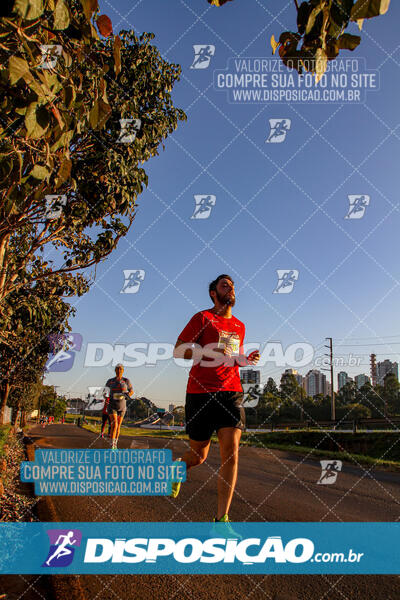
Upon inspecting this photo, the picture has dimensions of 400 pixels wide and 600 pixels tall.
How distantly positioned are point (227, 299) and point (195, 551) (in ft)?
6.94

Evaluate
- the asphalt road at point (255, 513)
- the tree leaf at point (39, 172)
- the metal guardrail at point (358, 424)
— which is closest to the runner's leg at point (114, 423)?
the asphalt road at point (255, 513)

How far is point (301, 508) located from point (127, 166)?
5178 millimetres

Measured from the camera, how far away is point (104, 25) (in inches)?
74.9

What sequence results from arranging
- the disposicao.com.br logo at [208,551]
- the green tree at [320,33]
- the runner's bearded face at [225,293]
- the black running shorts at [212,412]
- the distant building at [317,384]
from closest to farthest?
the green tree at [320,33], the disposicao.com.br logo at [208,551], the black running shorts at [212,412], the runner's bearded face at [225,293], the distant building at [317,384]

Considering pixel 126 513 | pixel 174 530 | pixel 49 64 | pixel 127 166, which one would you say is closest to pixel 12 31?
pixel 49 64

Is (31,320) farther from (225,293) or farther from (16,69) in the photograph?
(16,69)

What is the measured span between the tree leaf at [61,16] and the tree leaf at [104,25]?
12.4 inches

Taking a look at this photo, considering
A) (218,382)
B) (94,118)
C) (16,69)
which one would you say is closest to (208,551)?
(218,382)

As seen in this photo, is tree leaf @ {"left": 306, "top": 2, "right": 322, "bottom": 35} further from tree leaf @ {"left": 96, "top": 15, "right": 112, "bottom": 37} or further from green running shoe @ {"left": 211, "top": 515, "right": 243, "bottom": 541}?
green running shoe @ {"left": 211, "top": 515, "right": 243, "bottom": 541}

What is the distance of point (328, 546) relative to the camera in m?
3.75

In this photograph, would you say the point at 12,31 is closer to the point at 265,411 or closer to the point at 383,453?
the point at 383,453

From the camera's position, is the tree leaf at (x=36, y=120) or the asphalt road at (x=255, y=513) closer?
the tree leaf at (x=36, y=120)

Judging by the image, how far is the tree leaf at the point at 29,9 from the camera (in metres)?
1.41

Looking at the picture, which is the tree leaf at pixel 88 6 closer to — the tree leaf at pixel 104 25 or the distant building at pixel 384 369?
the tree leaf at pixel 104 25
